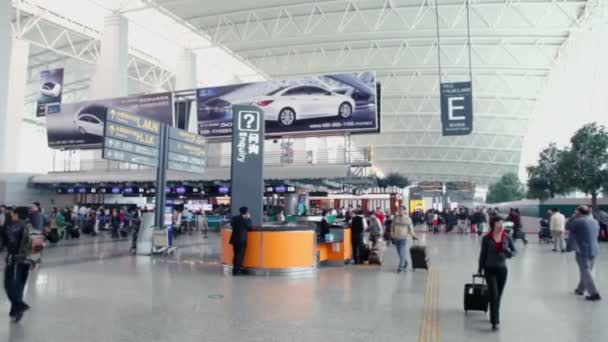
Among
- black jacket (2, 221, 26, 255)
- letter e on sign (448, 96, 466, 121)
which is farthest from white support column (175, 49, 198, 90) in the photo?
black jacket (2, 221, 26, 255)

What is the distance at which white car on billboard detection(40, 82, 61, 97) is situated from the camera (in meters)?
24.1

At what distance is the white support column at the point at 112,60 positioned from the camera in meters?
26.6

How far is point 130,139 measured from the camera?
44.3 ft

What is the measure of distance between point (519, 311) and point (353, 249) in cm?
589

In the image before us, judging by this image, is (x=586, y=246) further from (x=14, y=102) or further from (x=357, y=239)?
(x=14, y=102)

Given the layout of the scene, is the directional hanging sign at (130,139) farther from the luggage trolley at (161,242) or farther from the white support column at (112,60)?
the white support column at (112,60)

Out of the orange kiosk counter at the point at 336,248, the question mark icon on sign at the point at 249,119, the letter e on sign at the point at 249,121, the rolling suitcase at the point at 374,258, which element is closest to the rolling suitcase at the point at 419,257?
the rolling suitcase at the point at 374,258

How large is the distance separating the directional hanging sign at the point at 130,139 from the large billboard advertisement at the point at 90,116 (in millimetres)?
12032

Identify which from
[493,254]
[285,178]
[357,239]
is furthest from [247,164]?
[285,178]

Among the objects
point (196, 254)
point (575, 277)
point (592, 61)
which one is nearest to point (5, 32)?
point (196, 254)

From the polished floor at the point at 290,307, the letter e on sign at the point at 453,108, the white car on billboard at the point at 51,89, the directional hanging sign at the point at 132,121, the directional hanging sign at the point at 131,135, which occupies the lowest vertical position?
the polished floor at the point at 290,307

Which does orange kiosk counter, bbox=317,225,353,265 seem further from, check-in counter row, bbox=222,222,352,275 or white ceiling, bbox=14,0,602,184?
white ceiling, bbox=14,0,602,184

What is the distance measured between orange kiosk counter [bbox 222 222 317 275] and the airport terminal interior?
42mm

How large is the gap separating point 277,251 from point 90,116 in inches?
855
